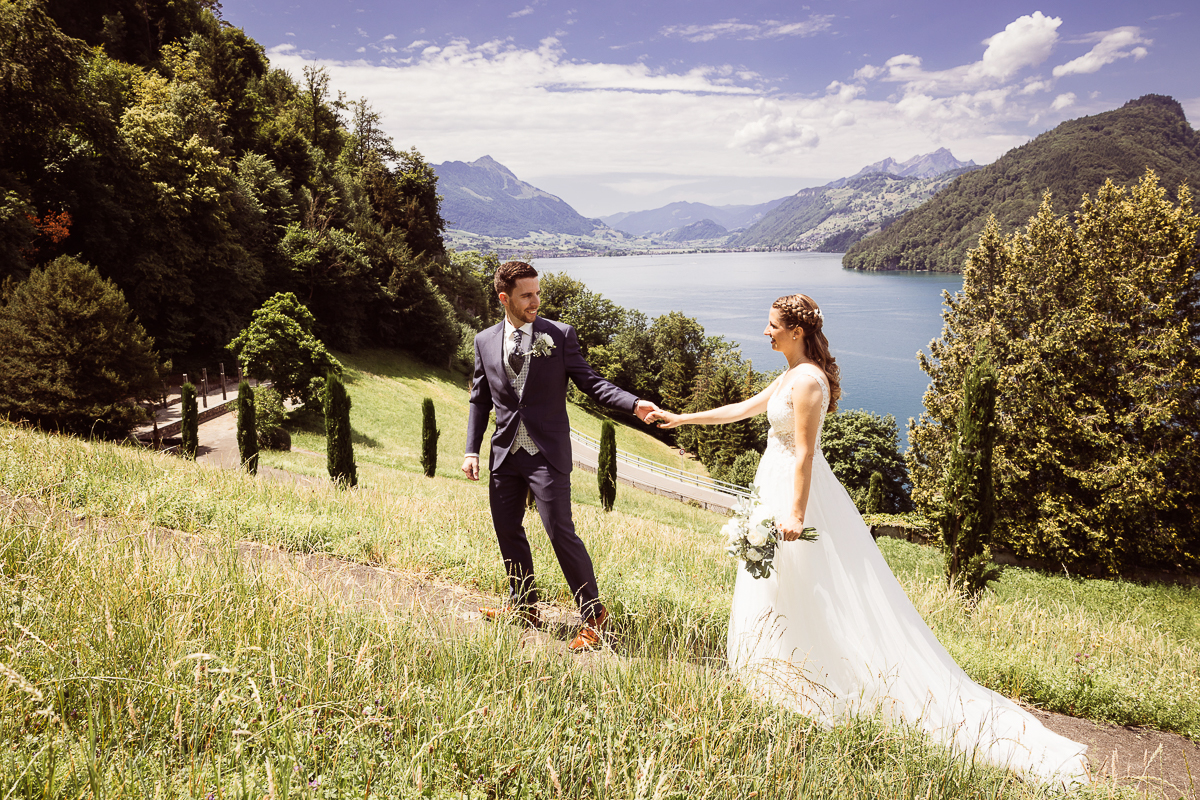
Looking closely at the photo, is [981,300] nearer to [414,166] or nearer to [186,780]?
[186,780]

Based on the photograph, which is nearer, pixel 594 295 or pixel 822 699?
pixel 822 699

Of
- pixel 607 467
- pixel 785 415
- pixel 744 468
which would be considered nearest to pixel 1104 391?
pixel 607 467

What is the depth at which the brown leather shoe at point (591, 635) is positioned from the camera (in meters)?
3.39

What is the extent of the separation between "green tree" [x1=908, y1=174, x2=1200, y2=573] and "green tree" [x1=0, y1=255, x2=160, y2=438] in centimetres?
2856

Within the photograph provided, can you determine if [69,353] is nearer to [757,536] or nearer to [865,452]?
[757,536]

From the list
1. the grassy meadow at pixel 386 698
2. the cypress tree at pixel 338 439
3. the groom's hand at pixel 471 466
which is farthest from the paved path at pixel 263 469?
the groom's hand at pixel 471 466

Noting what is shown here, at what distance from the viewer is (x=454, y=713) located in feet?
7.18

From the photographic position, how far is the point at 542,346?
3.87 metres

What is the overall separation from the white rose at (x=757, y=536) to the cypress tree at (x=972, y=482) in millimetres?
9646

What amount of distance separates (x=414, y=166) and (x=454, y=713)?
59424 mm

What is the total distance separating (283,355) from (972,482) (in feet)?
93.8

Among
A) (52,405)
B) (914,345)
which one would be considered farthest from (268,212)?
(914,345)

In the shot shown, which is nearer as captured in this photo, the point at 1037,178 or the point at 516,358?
the point at 516,358

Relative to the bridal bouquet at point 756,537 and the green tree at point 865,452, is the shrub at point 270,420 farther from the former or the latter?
the green tree at point 865,452
